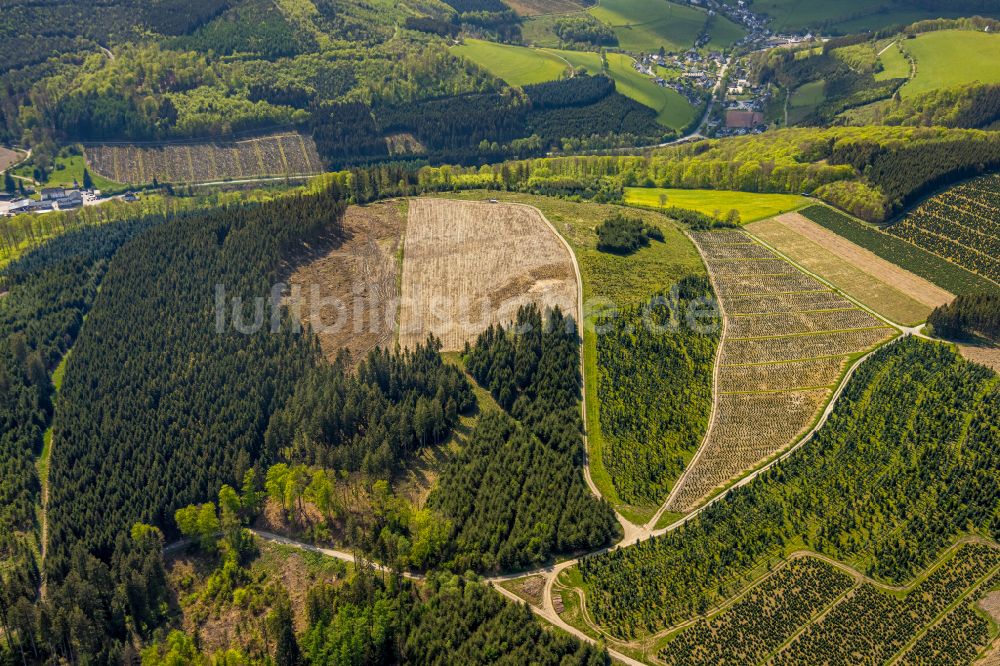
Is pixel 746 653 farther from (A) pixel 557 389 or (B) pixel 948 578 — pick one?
(A) pixel 557 389

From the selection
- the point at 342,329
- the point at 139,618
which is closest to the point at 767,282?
the point at 342,329

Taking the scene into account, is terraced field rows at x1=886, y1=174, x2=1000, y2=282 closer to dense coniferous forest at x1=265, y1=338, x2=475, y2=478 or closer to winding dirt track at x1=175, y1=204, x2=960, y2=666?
winding dirt track at x1=175, y1=204, x2=960, y2=666

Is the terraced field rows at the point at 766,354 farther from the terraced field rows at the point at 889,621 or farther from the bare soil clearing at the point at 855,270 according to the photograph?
the terraced field rows at the point at 889,621

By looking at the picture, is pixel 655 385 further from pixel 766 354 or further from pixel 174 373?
pixel 174 373

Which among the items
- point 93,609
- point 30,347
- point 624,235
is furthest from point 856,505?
point 30,347

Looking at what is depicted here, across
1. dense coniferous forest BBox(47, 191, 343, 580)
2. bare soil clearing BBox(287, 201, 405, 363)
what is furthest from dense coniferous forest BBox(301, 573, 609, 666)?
bare soil clearing BBox(287, 201, 405, 363)

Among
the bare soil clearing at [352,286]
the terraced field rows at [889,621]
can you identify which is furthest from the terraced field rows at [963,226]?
the bare soil clearing at [352,286]
